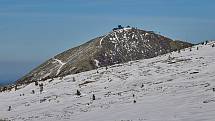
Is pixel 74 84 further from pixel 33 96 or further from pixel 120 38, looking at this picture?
pixel 120 38

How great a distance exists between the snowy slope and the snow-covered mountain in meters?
56.1

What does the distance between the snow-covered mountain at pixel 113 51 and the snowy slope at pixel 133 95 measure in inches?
2210

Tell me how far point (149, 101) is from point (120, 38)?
103 meters

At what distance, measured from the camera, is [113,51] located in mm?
125688

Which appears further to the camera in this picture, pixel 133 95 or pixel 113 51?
pixel 113 51

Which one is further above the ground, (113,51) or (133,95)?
(113,51)

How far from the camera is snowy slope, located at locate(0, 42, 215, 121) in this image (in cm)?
2628

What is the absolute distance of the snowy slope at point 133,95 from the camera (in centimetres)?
2628

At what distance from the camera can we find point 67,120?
95.8ft

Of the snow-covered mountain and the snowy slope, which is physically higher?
the snow-covered mountain

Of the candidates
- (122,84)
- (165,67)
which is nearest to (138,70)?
(165,67)

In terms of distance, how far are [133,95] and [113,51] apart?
9131 cm

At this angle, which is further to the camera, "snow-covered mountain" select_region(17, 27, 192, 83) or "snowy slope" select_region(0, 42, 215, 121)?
"snow-covered mountain" select_region(17, 27, 192, 83)

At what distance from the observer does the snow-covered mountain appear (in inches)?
4476
